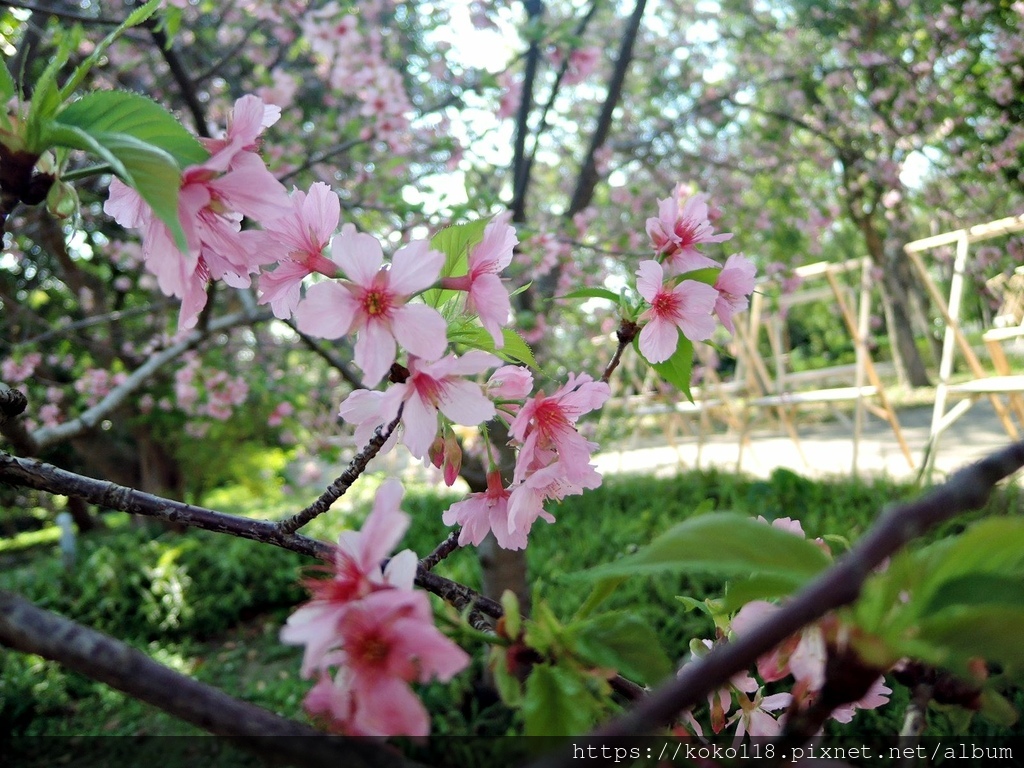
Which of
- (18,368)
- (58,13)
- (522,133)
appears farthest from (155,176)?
(18,368)

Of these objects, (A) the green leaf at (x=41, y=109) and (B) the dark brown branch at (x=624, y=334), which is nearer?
(A) the green leaf at (x=41, y=109)

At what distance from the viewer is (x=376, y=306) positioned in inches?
15.2

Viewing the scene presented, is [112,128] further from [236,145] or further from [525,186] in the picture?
[525,186]

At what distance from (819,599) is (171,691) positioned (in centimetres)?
20

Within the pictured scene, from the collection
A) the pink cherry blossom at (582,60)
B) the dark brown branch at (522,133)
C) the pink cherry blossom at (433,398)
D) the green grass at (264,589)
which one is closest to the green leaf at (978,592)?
the pink cherry blossom at (433,398)

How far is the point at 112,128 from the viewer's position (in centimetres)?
34

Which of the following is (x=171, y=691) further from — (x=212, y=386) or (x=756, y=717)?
(x=212, y=386)

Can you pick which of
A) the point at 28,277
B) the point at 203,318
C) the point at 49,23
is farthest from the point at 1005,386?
the point at 28,277

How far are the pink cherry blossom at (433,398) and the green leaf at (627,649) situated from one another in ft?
0.48

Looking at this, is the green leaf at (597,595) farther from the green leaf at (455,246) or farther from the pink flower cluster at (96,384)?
the pink flower cluster at (96,384)

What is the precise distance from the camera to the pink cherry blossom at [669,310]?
1.79 ft

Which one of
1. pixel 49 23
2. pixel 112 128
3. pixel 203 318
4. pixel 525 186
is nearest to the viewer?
pixel 112 128

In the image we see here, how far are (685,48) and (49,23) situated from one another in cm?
367

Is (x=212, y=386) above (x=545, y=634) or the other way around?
the other way around
